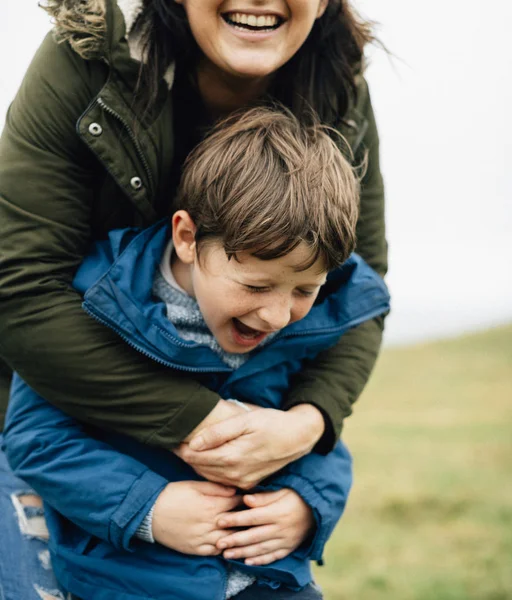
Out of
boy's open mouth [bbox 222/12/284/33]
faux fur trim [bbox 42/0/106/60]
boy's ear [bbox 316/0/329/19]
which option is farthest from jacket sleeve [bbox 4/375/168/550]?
boy's ear [bbox 316/0/329/19]

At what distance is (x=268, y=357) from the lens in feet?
8.51

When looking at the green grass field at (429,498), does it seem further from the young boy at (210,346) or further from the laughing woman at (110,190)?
the laughing woman at (110,190)

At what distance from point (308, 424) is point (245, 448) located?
0.72ft

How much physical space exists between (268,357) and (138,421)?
1.34 ft

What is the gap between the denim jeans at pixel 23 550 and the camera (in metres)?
2.52

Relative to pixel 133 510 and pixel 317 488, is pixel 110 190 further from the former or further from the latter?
pixel 317 488

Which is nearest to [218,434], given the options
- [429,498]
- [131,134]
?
[131,134]

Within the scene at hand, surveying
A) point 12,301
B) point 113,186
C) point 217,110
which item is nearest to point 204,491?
point 12,301

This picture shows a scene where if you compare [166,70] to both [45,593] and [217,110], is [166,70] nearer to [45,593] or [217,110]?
[217,110]

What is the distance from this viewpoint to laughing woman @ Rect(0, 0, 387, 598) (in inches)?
96.5

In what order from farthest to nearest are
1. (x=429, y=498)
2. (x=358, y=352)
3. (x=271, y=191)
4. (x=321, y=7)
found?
(x=429, y=498), (x=358, y=352), (x=321, y=7), (x=271, y=191)

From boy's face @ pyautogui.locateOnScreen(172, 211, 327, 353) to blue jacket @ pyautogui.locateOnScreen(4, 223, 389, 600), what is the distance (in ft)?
0.26

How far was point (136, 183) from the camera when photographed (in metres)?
2.54

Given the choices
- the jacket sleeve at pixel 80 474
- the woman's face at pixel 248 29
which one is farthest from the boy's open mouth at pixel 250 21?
the jacket sleeve at pixel 80 474
